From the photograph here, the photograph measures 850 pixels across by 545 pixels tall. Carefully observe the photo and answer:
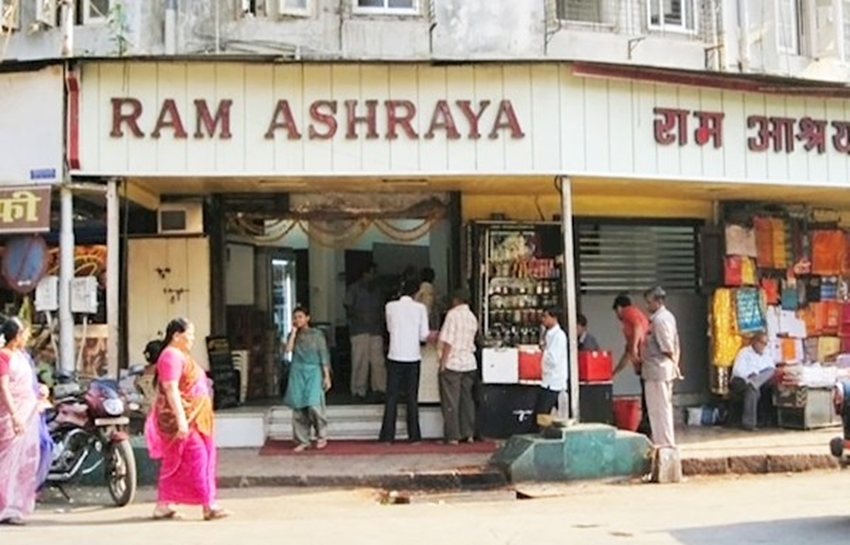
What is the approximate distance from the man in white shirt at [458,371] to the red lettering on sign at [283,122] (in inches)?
109

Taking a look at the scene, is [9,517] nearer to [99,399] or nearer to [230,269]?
[99,399]

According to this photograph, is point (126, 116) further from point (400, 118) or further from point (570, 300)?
point (570, 300)

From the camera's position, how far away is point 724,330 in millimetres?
14508

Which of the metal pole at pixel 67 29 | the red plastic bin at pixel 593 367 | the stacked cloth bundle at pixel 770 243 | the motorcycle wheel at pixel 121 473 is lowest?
the motorcycle wheel at pixel 121 473

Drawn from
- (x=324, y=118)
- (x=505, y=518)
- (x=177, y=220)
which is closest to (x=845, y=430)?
(x=505, y=518)

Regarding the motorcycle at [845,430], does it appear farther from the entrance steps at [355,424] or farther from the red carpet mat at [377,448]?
the entrance steps at [355,424]

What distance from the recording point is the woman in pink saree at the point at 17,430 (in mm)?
8594

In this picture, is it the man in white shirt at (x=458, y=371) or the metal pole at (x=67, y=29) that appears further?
the man in white shirt at (x=458, y=371)

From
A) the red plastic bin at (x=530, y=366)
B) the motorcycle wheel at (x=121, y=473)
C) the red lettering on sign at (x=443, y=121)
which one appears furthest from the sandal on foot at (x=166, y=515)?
the red plastic bin at (x=530, y=366)

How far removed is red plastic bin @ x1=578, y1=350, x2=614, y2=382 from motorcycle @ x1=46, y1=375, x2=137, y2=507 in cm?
547

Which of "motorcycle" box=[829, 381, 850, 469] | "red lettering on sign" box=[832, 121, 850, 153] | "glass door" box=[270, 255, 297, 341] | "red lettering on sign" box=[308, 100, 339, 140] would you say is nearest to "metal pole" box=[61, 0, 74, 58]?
"red lettering on sign" box=[308, 100, 339, 140]

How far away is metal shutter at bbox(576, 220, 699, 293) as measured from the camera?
14.4 metres

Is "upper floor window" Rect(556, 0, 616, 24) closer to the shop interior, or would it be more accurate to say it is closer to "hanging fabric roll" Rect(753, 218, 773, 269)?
the shop interior

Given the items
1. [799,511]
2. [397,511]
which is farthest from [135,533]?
[799,511]
